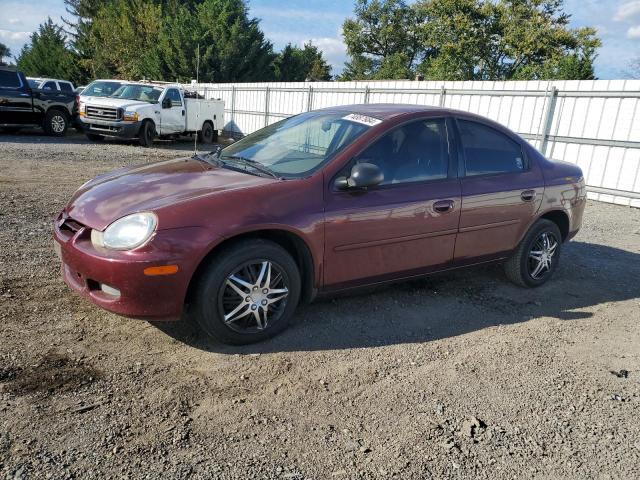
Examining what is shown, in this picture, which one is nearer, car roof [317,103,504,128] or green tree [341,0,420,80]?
car roof [317,103,504,128]

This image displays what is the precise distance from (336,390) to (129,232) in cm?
159

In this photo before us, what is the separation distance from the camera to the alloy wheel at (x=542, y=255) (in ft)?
17.2

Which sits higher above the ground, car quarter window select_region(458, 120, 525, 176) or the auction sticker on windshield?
the auction sticker on windshield

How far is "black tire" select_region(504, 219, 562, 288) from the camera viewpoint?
5.13m

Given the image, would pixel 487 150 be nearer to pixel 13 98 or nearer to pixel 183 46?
pixel 13 98

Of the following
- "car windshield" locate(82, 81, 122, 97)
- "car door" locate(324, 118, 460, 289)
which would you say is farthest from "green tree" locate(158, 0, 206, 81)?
"car door" locate(324, 118, 460, 289)

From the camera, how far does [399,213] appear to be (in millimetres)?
4074

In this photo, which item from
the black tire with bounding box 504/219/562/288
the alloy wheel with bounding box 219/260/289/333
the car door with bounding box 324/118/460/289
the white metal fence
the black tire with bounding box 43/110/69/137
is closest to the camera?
the alloy wheel with bounding box 219/260/289/333

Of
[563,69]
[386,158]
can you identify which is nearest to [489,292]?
[386,158]

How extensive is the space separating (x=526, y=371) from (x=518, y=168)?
2.06 meters

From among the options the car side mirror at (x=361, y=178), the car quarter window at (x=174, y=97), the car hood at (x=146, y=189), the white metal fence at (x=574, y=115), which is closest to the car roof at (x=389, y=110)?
the car side mirror at (x=361, y=178)

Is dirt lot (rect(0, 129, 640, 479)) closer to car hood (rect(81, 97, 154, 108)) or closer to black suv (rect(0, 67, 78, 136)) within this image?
car hood (rect(81, 97, 154, 108))

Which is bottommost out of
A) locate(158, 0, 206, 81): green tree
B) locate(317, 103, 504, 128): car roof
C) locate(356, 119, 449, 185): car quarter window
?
locate(356, 119, 449, 185): car quarter window

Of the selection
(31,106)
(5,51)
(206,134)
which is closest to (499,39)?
(206,134)
